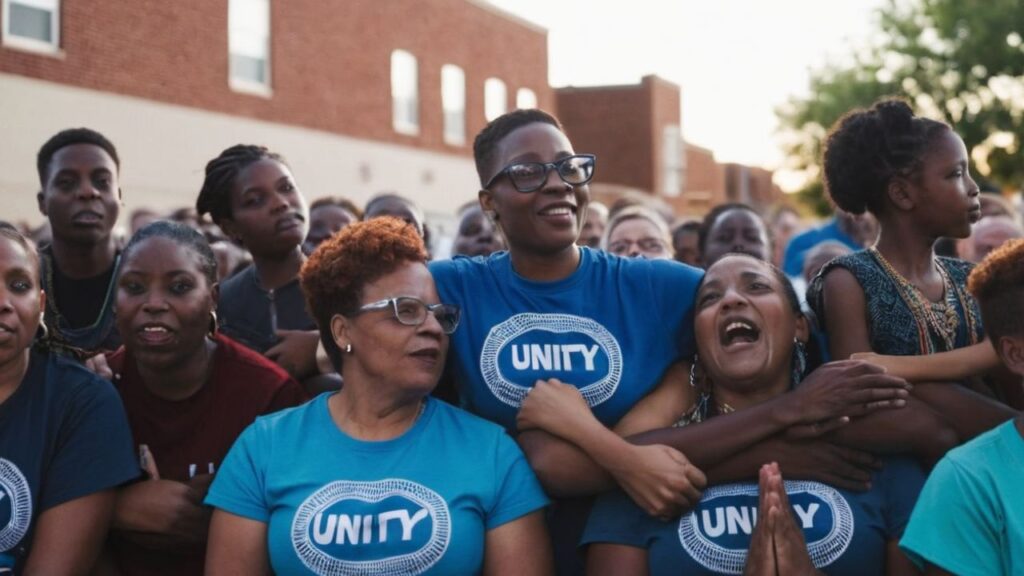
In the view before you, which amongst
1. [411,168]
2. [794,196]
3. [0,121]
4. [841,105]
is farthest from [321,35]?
[794,196]

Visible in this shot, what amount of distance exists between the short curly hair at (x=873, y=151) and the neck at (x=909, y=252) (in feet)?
0.49

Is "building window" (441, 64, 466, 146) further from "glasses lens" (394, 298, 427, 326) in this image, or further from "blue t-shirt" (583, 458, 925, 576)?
"blue t-shirt" (583, 458, 925, 576)

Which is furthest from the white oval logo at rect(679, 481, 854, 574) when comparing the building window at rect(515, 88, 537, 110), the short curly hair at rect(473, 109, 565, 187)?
the building window at rect(515, 88, 537, 110)

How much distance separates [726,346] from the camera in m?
3.72

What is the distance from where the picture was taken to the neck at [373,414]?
3.63 metres

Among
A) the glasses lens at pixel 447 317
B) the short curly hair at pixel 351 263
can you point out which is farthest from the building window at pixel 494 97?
the glasses lens at pixel 447 317

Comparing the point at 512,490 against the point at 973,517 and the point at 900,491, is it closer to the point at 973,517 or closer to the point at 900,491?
the point at 900,491

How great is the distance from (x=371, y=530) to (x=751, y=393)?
1.26 meters

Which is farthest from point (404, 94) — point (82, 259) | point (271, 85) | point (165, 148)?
point (82, 259)

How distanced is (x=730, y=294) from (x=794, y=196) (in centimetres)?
2727

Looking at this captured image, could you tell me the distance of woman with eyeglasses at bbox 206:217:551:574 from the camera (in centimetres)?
340

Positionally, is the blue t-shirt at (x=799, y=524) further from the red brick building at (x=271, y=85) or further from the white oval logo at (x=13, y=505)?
the red brick building at (x=271, y=85)

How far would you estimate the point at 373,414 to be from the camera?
144 inches

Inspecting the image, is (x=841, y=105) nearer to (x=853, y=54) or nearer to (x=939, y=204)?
(x=853, y=54)
